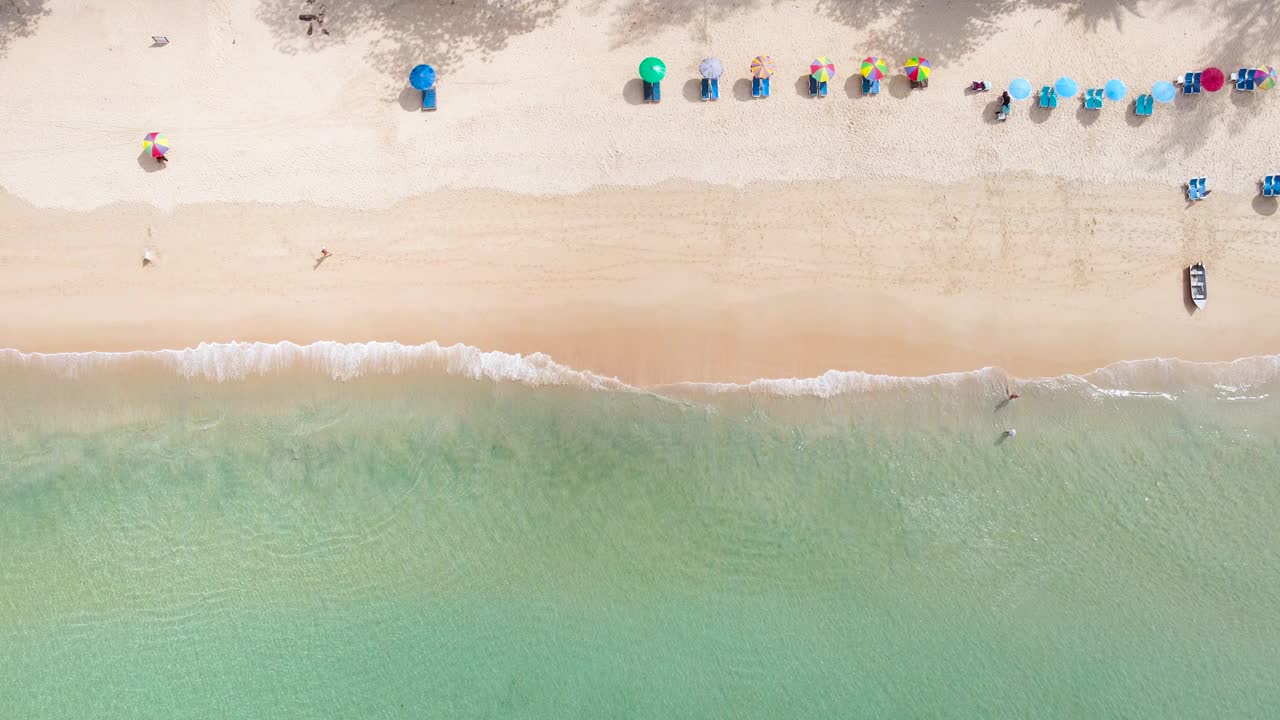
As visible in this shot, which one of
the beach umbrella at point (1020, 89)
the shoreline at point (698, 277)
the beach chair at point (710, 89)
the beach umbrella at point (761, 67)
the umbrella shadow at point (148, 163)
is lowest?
the shoreline at point (698, 277)

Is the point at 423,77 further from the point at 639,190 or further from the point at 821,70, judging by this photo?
the point at 821,70

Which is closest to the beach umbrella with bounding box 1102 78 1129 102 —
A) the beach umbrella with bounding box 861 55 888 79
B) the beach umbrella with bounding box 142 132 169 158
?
the beach umbrella with bounding box 861 55 888 79

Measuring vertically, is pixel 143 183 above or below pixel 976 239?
above

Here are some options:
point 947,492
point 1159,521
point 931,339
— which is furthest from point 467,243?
point 1159,521

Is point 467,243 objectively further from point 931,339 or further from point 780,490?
point 931,339

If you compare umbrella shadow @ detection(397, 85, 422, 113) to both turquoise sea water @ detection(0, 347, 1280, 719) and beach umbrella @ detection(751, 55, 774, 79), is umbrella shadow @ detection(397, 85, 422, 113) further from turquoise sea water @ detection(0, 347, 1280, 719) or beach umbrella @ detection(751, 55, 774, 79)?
beach umbrella @ detection(751, 55, 774, 79)

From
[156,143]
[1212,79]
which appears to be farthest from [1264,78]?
[156,143]

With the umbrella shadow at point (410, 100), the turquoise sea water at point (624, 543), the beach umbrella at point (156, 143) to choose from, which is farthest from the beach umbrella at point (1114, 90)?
the beach umbrella at point (156, 143)

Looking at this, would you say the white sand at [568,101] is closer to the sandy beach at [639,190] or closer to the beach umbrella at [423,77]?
the sandy beach at [639,190]
